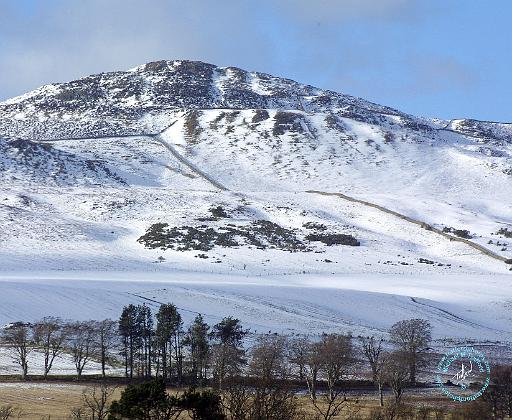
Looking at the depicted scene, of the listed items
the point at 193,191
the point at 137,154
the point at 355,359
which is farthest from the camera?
the point at 137,154

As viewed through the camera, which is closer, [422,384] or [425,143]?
[422,384]

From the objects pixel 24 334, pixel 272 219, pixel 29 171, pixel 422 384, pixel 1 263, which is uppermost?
pixel 29 171

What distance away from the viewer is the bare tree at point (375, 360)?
44281 millimetres

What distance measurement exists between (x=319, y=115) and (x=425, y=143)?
28.8 metres

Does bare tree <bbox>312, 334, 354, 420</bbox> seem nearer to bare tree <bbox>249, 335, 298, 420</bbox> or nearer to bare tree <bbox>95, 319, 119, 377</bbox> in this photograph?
bare tree <bbox>249, 335, 298, 420</bbox>

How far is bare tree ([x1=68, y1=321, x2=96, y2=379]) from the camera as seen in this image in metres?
50.4

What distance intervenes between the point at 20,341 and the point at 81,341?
3869mm

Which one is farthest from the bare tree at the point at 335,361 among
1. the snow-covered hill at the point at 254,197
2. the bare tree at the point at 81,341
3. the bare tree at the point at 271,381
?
the snow-covered hill at the point at 254,197

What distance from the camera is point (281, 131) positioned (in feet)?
582

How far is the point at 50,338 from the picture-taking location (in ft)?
178

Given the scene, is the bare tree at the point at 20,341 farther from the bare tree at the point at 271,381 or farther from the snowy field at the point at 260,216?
the bare tree at the point at 271,381

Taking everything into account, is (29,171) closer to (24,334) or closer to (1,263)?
(1,263)

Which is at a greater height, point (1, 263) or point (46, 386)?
point (1, 263)

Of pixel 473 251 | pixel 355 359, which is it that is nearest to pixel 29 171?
pixel 473 251
